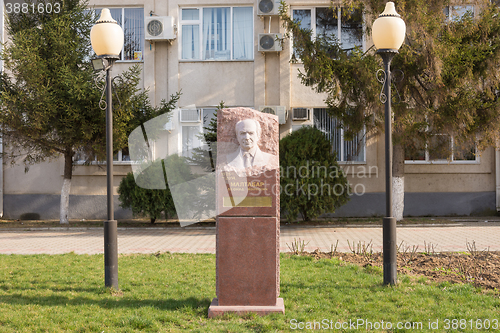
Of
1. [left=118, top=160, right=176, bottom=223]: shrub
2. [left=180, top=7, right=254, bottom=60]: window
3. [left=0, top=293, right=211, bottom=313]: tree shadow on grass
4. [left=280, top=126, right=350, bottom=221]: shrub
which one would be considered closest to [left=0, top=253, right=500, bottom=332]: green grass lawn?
[left=0, top=293, right=211, bottom=313]: tree shadow on grass

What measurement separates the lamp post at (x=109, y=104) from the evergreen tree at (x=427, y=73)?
275 inches

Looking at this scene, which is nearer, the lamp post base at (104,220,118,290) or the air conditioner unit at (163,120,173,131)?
the lamp post base at (104,220,118,290)

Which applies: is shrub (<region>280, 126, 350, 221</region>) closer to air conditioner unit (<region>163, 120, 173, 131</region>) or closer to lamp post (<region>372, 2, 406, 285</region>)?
air conditioner unit (<region>163, 120, 173, 131</region>)

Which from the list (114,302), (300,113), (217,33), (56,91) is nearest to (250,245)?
(114,302)

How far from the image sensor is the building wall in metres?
16.1

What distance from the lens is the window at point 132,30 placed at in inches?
655

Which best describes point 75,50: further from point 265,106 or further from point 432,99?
point 432,99

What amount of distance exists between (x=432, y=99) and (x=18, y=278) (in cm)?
1113

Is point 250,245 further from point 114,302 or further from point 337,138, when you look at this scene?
point 337,138

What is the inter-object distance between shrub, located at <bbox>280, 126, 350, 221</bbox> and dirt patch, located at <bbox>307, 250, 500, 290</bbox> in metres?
4.38

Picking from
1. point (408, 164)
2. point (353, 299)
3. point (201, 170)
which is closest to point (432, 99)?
point (408, 164)

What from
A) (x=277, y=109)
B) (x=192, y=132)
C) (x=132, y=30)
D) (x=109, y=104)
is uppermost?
(x=132, y=30)

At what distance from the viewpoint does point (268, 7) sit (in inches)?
615

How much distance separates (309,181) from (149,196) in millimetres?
4912
